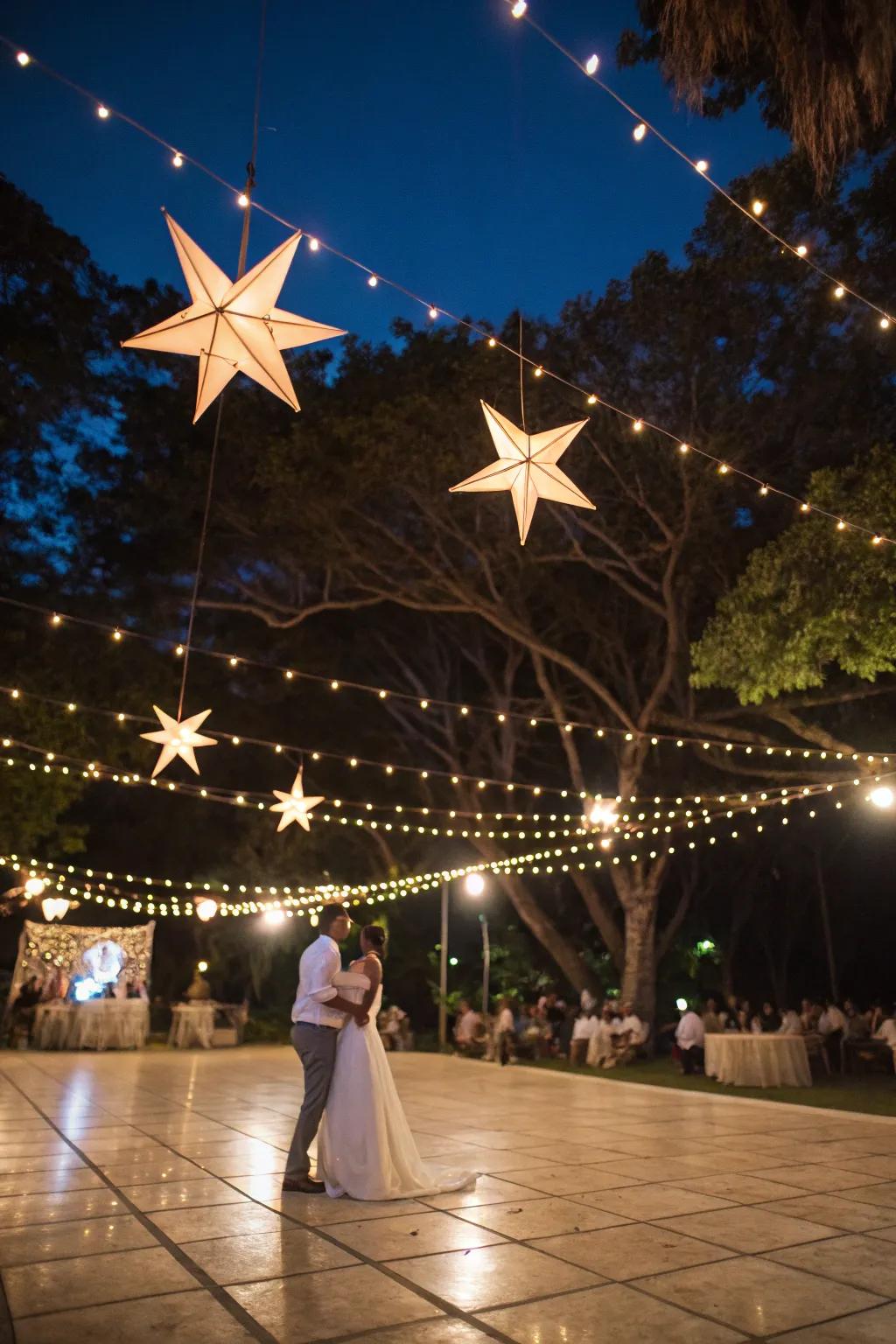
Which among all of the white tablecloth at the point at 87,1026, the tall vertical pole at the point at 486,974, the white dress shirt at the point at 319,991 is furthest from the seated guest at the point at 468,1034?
the white dress shirt at the point at 319,991

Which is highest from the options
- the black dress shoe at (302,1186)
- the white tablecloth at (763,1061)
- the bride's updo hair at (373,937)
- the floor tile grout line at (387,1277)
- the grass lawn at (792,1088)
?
the bride's updo hair at (373,937)

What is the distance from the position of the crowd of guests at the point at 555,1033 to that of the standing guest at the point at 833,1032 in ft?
7.79

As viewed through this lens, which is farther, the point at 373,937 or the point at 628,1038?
the point at 628,1038

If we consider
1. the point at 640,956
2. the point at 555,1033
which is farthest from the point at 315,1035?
the point at 555,1033

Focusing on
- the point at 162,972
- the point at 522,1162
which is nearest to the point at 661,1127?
the point at 522,1162

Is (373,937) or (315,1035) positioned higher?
(373,937)

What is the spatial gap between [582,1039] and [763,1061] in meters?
3.81

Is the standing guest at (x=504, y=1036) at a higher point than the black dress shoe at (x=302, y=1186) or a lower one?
higher

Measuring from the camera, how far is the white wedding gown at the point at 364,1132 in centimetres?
466

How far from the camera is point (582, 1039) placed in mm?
14000

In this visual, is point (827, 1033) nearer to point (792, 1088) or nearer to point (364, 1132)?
point (792, 1088)

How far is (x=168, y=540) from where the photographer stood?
50.3 feet

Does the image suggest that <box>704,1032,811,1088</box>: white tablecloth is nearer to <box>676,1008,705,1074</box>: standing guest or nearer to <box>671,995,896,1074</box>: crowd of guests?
<box>671,995,896,1074</box>: crowd of guests

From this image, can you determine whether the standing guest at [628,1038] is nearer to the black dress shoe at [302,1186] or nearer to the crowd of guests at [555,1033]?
the crowd of guests at [555,1033]
